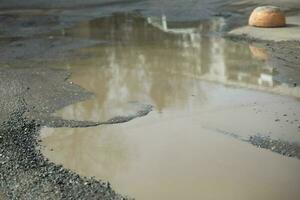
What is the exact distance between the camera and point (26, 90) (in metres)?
10.1

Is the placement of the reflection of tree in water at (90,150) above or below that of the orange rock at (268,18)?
below

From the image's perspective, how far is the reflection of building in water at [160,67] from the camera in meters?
9.62

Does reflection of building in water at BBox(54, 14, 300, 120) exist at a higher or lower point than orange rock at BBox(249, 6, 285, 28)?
lower

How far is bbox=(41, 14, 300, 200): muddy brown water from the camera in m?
6.25

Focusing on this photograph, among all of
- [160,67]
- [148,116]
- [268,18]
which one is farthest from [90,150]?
[268,18]

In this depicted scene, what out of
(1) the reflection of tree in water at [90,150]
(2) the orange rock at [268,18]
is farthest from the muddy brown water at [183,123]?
(2) the orange rock at [268,18]

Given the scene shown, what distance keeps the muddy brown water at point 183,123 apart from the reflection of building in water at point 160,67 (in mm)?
23

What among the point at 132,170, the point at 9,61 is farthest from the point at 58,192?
the point at 9,61

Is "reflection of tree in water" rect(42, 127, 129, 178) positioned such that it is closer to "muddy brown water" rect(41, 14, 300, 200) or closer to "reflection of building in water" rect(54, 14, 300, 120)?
"muddy brown water" rect(41, 14, 300, 200)

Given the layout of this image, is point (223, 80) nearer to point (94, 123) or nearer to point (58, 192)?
point (94, 123)

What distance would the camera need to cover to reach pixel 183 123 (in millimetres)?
8273

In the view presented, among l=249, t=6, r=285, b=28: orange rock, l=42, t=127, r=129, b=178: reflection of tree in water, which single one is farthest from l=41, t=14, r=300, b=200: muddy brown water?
l=249, t=6, r=285, b=28: orange rock

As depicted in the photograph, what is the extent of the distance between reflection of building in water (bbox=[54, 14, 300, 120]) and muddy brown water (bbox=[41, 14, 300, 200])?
0.08ft

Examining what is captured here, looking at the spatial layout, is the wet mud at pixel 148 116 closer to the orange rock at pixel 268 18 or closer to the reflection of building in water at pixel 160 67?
the reflection of building in water at pixel 160 67
